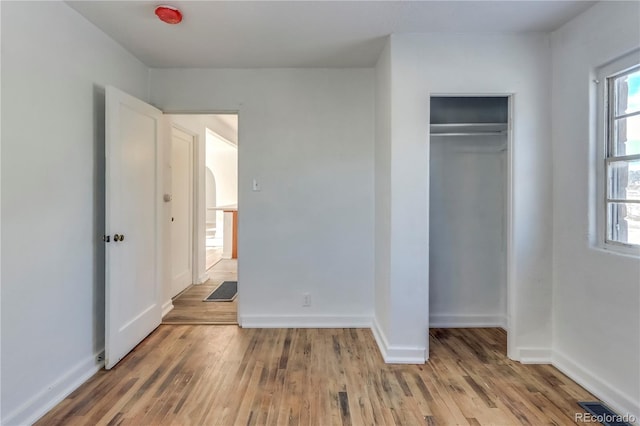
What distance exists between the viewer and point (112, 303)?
91.0 inches

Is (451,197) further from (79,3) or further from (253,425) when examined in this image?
(79,3)

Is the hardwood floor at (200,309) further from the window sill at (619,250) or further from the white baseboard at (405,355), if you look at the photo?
the window sill at (619,250)

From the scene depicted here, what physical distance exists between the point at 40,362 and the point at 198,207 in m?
2.73

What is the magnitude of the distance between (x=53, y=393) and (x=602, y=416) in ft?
10.5

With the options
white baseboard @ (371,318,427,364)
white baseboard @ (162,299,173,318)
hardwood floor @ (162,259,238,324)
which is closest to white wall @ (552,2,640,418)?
white baseboard @ (371,318,427,364)

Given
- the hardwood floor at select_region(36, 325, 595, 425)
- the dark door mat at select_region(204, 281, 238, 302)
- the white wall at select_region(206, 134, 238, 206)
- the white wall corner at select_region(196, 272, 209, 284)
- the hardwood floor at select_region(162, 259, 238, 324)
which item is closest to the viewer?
the hardwood floor at select_region(36, 325, 595, 425)

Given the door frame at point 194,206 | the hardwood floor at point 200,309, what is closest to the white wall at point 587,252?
the hardwood floor at point 200,309

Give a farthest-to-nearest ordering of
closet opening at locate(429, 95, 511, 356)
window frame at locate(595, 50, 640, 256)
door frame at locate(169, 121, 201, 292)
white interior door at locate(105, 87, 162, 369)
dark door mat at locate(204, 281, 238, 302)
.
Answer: door frame at locate(169, 121, 201, 292)
dark door mat at locate(204, 281, 238, 302)
closet opening at locate(429, 95, 511, 356)
white interior door at locate(105, 87, 162, 369)
window frame at locate(595, 50, 640, 256)

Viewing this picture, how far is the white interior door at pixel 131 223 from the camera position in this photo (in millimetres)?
2303

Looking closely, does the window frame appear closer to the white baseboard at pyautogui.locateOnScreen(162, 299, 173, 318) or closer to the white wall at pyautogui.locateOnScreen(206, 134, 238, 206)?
the white baseboard at pyautogui.locateOnScreen(162, 299, 173, 318)

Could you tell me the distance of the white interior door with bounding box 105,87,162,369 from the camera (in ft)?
7.55

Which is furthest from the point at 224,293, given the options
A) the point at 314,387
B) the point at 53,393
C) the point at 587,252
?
the point at 587,252

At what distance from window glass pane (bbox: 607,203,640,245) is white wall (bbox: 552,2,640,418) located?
91 millimetres

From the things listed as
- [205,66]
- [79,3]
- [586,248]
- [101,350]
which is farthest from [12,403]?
[586,248]
